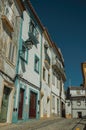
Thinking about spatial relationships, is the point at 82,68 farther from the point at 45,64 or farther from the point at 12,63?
the point at 45,64

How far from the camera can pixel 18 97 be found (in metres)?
11.8

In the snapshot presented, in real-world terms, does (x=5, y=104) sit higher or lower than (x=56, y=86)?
lower

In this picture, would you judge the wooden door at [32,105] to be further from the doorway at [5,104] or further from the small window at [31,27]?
the small window at [31,27]

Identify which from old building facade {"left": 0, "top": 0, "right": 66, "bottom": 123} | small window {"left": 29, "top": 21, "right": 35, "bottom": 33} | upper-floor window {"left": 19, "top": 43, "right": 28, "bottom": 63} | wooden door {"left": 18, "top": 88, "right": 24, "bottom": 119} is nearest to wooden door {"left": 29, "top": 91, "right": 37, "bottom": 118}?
old building facade {"left": 0, "top": 0, "right": 66, "bottom": 123}

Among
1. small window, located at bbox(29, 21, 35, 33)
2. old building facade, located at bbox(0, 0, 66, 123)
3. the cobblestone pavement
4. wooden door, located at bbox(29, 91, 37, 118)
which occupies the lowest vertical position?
the cobblestone pavement

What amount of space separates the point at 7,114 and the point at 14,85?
1878mm

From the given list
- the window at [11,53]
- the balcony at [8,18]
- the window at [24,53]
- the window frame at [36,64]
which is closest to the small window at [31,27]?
the window frame at [36,64]

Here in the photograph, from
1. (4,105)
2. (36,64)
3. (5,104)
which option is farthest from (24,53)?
(4,105)

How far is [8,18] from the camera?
1134cm

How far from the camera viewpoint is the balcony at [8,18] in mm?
10221

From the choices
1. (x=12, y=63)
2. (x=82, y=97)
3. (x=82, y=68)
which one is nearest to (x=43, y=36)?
(x=12, y=63)

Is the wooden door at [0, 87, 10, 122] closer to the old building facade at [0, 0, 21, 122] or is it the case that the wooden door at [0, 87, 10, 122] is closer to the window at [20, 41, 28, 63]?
the old building facade at [0, 0, 21, 122]

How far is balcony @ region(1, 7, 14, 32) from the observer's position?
33.5 feet

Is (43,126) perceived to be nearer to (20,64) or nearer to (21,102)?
(21,102)
